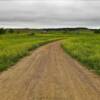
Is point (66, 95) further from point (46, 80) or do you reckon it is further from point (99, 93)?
point (46, 80)

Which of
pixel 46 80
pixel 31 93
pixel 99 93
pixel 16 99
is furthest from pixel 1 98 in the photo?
pixel 46 80

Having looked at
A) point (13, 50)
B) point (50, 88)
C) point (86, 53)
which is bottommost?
point (13, 50)

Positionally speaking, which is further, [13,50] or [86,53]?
[13,50]

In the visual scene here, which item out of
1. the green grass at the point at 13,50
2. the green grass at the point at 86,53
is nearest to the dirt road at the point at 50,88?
the green grass at the point at 86,53

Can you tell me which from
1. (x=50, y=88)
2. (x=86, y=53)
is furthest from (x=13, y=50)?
(x=50, y=88)

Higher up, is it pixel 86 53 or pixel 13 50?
pixel 86 53

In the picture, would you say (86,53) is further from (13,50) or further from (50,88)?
(50,88)

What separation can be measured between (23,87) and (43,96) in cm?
190

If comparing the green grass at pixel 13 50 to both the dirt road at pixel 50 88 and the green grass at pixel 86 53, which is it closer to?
the green grass at pixel 86 53

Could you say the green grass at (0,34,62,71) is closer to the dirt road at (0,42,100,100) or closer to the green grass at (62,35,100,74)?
the green grass at (62,35,100,74)

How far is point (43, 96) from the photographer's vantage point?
35.9 ft

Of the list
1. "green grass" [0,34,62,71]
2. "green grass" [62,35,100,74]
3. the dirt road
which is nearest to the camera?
the dirt road

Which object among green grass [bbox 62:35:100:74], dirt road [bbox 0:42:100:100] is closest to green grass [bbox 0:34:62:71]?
green grass [bbox 62:35:100:74]

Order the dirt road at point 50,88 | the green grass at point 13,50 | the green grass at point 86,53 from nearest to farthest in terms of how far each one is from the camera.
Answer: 1. the dirt road at point 50,88
2. the green grass at point 86,53
3. the green grass at point 13,50
